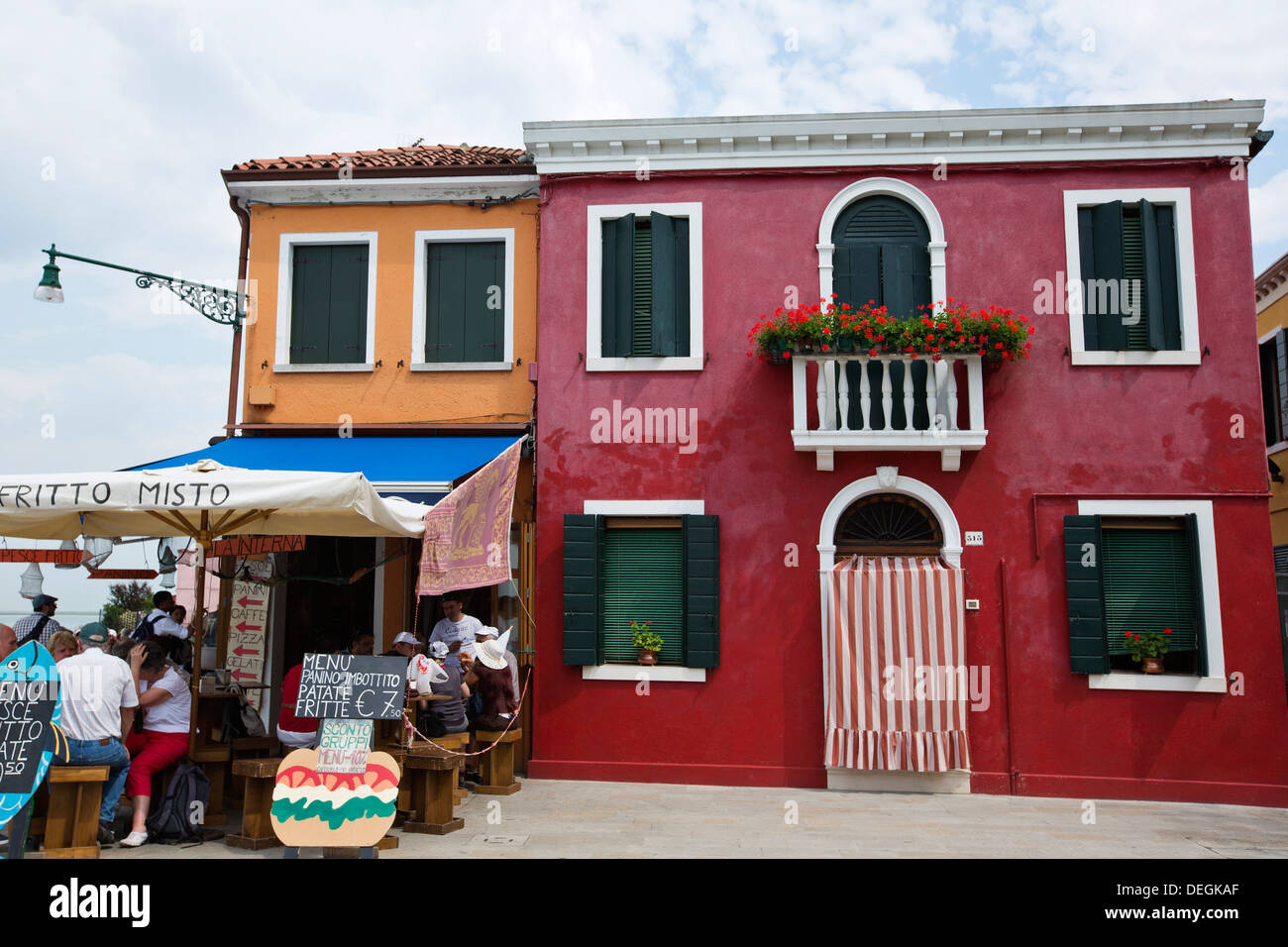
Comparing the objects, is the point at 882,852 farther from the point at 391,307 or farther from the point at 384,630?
the point at 391,307

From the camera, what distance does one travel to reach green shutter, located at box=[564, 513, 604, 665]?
10.6 meters

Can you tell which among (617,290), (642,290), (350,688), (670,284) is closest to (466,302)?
(617,290)

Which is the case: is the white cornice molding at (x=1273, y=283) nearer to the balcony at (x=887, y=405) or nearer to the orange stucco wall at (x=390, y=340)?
the balcony at (x=887, y=405)

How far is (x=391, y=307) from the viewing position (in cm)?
1177

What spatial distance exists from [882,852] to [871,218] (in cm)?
705

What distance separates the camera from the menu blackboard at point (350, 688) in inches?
280

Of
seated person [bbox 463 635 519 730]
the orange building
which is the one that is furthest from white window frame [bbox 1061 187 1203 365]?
seated person [bbox 463 635 519 730]

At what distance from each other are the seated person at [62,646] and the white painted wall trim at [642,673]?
4.90 meters

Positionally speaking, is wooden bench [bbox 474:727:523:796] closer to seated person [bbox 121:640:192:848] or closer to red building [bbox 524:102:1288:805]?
red building [bbox 524:102:1288:805]

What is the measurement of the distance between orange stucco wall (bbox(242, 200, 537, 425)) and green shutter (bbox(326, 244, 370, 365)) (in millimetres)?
236

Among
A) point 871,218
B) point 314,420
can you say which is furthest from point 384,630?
point 871,218

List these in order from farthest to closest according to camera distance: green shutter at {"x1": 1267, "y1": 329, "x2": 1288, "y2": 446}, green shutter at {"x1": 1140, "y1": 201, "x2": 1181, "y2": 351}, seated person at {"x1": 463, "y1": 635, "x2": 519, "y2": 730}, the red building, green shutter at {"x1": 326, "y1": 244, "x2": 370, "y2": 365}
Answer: green shutter at {"x1": 1267, "y1": 329, "x2": 1288, "y2": 446} < green shutter at {"x1": 326, "y1": 244, "x2": 370, "y2": 365} < green shutter at {"x1": 1140, "y1": 201, "x2": 1181, "y2": 351} < the red building < seated person at {"x1": 463, "y1": 635, "x2": 519, "y2": 730}

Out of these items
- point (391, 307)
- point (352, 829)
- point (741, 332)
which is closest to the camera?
point (352, 829)

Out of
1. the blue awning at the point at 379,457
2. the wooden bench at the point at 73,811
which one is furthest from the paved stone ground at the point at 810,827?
the blue awning at the point at 379,457
